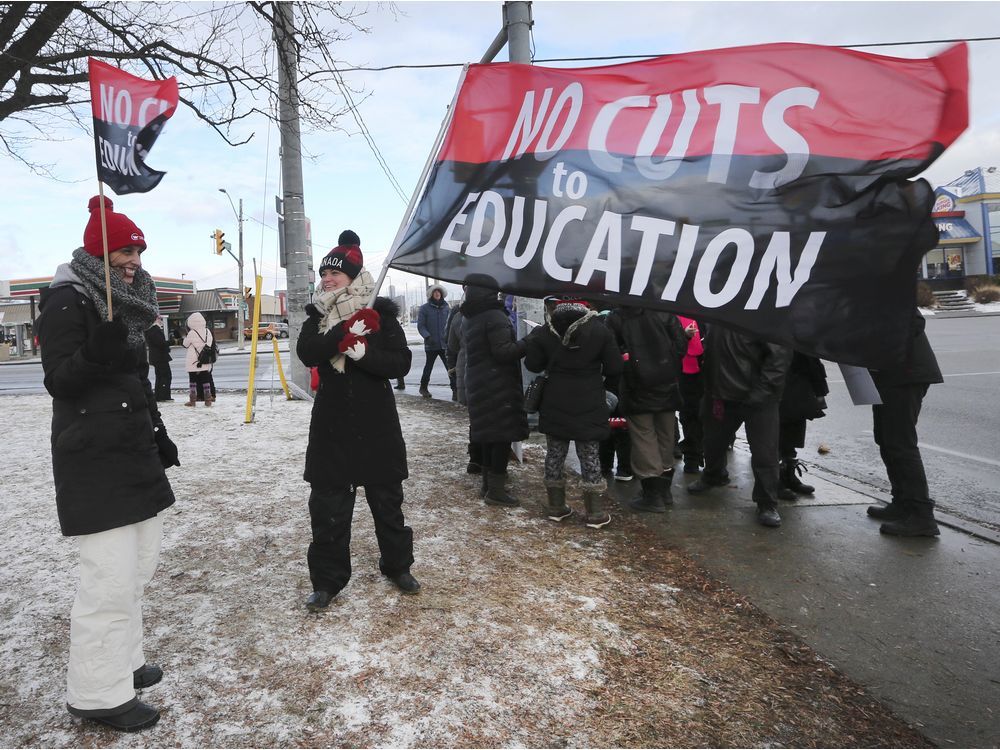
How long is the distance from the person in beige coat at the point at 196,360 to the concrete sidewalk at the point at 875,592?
825 centimetres

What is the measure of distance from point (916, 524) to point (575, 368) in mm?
2525

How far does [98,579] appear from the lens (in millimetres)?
2457

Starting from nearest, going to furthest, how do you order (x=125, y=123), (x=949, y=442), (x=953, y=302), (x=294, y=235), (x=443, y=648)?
1. (x=125, y=123)
2. (x=443, y=648)
3. (x=949, y=442)
4. (x=294, y=235)
5. (x=953, y=302)

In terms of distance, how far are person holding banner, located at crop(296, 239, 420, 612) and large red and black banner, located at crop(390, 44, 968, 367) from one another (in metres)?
0.71

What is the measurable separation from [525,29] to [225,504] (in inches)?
232

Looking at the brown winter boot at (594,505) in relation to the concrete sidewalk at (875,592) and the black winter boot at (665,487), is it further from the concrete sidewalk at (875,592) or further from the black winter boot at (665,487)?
the black winter boot at (665,487)

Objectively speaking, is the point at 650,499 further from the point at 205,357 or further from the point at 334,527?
the point at 205,357

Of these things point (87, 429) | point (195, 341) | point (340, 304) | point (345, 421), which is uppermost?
point (340, 304)

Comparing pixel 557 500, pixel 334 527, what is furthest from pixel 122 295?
pixel 557 500

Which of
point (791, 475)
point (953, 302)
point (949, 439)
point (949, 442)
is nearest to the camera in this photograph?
point (791, 475)

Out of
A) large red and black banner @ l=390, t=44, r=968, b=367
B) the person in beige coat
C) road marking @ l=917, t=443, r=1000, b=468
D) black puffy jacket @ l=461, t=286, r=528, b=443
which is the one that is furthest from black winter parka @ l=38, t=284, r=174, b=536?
the person in beige coat

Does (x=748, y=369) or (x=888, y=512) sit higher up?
(x=748, y=369)

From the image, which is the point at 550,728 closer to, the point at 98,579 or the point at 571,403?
the point at 98,579

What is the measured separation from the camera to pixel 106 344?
93.2 inches
